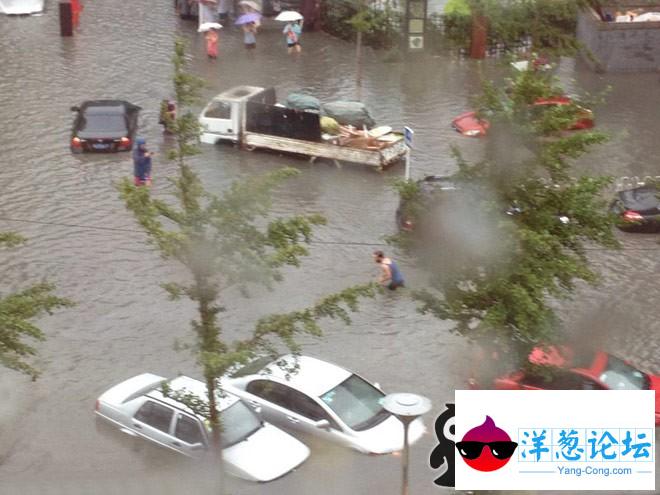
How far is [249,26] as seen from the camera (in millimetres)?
37344

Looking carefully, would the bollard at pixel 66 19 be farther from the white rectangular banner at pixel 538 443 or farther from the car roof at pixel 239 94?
the white rectangular banner at pixel 538 443

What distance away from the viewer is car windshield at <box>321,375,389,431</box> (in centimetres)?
1633

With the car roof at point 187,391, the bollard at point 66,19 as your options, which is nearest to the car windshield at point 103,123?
the bollard at point 66,19

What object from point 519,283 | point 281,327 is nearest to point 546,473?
point 519,283

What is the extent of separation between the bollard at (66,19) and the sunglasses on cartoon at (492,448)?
28861 millimetres

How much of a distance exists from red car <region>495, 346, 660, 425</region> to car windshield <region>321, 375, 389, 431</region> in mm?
2070

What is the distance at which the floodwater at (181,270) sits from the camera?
52.9 ft

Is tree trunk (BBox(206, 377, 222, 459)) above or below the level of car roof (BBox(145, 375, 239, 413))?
above

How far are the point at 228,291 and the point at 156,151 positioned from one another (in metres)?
8.17

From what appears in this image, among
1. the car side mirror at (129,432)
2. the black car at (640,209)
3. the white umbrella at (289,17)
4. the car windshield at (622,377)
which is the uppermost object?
the white umbrella at (289,17)

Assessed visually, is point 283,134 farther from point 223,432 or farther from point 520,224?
point 520,224

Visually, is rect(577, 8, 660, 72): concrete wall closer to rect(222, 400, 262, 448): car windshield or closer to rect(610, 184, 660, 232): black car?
rect(610, 184, 660, 232): black car

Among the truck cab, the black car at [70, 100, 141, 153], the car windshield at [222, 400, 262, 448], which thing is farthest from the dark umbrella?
the car windshield at [222, 400, 262, 448]

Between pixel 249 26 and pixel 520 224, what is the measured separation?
24.8 metres
